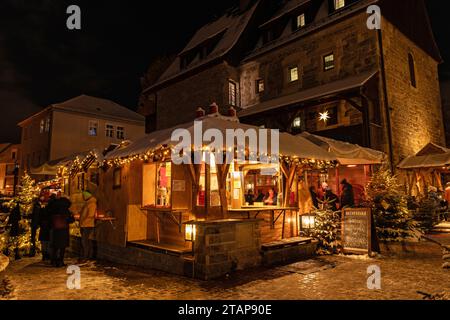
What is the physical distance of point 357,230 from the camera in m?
9.05

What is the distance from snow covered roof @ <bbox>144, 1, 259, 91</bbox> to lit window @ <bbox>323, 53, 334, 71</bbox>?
6502 millimetres

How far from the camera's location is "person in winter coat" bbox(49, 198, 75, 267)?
8508 mm

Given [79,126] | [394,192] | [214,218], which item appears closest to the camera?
[214,218]

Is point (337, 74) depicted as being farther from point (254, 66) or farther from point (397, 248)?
point (397, 248)

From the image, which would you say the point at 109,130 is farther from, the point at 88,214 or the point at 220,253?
the point at 220,253

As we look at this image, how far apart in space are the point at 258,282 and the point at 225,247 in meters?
1.03

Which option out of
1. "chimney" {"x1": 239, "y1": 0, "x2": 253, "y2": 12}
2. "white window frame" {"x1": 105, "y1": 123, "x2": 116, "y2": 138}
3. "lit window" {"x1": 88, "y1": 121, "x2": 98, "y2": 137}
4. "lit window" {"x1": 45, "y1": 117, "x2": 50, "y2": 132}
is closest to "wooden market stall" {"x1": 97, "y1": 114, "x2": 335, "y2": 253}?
"chimney" {"x1": 239, "y1": 0, "x2": 253, "y2": 12}

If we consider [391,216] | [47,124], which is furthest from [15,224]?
[47,124]

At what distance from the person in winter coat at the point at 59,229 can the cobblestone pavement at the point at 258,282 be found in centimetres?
40

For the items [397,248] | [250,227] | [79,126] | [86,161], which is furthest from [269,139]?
[79,126]

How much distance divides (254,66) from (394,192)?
45.0 feet
